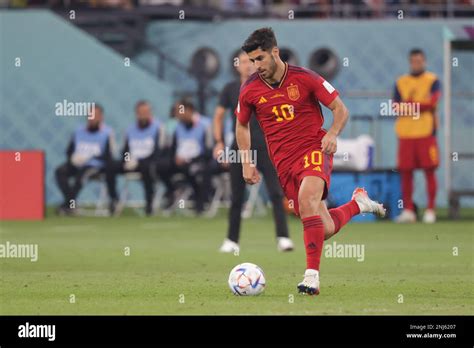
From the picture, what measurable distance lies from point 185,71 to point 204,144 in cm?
568

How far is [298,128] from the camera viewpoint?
491 inches

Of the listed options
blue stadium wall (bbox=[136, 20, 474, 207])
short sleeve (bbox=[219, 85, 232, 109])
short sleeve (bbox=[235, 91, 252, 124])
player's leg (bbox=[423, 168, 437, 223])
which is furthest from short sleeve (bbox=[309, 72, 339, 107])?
blue stadium wall (bbox=[136, 20, 474, 207])

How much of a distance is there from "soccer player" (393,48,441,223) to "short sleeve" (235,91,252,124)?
34.1 feet

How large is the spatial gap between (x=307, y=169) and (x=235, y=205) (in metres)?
4.32

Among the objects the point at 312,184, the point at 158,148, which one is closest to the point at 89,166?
the point at 158,148

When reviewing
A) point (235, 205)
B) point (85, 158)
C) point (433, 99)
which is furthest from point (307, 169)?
point (85, 158)

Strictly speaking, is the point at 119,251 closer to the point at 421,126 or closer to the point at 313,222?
the point at 313,222

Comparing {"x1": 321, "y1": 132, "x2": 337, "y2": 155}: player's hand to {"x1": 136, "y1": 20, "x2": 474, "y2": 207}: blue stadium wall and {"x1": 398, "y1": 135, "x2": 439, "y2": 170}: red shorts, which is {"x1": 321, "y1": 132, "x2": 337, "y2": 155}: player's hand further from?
{"x1": 136, "y1": 20, "x2": 474, "y2": 207}: blue stadium wall

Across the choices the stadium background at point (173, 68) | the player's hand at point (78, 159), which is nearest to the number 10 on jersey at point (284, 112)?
the stadium background at point (173, 68)

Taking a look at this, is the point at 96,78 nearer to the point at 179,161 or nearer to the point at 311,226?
the point at 179,161

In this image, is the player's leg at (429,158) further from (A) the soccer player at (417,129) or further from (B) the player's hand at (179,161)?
(B) the player's hand at (179,161)

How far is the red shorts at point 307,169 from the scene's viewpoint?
484 inches

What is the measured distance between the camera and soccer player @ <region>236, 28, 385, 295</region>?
12.0m
